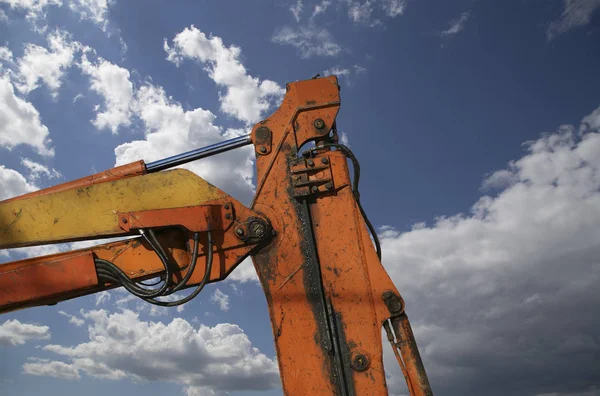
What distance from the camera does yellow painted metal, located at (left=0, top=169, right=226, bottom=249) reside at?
3.40m

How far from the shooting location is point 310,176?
3.42 meters

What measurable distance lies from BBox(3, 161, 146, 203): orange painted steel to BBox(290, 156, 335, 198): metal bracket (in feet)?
3.66

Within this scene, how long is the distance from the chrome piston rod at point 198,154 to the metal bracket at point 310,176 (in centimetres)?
45

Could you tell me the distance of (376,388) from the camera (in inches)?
123

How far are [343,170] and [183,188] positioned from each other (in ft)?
3.61

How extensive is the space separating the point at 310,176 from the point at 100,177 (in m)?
1.48

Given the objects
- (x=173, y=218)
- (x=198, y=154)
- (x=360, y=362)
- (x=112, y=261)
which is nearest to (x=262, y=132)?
(x=198, y=154)

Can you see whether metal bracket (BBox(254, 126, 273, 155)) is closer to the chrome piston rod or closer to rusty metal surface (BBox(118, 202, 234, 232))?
the chrome piston rod

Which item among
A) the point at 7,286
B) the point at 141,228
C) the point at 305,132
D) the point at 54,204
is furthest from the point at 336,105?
the point at 7,286

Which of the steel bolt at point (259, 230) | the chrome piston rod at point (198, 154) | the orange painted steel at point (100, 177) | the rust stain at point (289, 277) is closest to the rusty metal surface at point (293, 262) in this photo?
the rust stain at point (289, 277)

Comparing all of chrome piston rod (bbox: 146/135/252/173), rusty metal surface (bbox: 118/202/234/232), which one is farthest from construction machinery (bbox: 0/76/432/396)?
chrome piston rod (bbox: 146/135/252/173)

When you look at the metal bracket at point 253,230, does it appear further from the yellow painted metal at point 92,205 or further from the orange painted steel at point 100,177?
the orange painted steel at point 100,177

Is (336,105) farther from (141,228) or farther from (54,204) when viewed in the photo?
(54,204)

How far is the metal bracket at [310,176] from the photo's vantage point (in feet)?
11.1
